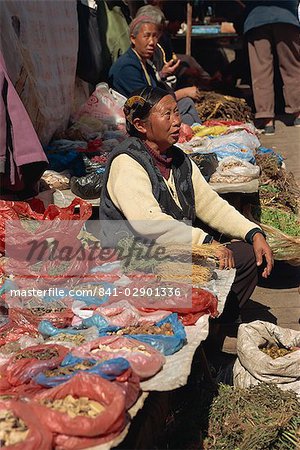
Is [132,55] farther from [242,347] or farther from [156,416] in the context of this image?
[156,416]

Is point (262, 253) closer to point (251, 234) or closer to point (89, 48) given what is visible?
point (251, 234)

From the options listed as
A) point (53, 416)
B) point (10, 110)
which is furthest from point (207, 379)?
point (10, 110)

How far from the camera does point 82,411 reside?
2.57 metres

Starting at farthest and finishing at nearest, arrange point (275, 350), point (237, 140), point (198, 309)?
point (237, 140), point (275, 350), point (198, 309)

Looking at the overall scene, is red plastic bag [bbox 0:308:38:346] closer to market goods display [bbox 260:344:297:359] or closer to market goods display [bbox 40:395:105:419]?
market goods display [bbox 40:395:105:419]

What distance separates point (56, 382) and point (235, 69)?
727 centimetres

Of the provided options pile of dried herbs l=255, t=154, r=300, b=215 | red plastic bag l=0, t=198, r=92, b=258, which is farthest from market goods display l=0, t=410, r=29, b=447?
pile of dried herbs l=255, t=154, r=300, b=215

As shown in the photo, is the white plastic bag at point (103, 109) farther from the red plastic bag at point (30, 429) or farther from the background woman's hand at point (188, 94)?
the red plastic bag at point (30, 429)

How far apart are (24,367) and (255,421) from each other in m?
1.05

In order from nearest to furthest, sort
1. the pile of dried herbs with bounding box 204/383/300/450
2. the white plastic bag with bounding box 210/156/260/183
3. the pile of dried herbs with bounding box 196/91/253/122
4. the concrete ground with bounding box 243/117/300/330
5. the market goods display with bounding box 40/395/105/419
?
the market goods display with bounding box 40/395/105/419, the pile of dried herbs with bounding box 204/383/300/450, the concrete ground with bounding box 243/117/300/330, the white plastic bag with bounding box 210/156/260/183, the pile of dried herbs with bounding box 196/91/253/122

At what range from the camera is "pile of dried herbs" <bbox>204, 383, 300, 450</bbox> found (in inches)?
130

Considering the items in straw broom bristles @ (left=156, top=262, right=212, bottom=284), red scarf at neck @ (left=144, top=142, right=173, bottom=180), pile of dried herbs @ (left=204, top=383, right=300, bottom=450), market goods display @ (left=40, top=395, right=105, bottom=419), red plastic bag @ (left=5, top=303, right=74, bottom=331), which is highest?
red scarf at neck @ (left=144, top=142, right=173, bottom=180)

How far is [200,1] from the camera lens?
10078mm

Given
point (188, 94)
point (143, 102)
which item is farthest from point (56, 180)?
point (188, 94)
